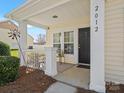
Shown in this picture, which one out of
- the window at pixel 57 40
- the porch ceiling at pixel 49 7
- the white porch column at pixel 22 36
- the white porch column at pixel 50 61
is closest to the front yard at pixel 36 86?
the white porch column at pixel 50 61

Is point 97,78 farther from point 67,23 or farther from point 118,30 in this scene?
point 67,23

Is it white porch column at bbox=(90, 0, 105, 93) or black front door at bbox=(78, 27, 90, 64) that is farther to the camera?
black front door at bbox=(78, 27, 90, 64)

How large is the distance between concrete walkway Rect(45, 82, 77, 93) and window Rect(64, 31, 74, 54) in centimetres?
476

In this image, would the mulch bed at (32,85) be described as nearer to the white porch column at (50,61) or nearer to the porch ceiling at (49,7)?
the white porch column at (50,61)

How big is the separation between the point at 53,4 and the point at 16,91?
362cm

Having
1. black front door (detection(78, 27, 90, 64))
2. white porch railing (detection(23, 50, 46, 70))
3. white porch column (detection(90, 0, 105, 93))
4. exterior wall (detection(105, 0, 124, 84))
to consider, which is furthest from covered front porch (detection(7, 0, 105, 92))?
exterior wall (detection(105, 0, 124, 84))

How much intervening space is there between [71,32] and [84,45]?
4.46 feet

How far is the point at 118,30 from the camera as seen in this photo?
5.50 m

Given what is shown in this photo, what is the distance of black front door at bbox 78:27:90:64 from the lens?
9.33 metres

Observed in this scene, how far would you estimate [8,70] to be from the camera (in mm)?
6488

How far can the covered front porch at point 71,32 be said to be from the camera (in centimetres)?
480

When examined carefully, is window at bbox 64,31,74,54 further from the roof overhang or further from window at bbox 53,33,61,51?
the roof overhang

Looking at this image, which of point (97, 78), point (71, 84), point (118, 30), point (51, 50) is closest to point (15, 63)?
point (51, 50)

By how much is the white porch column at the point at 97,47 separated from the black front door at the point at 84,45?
174 inches
